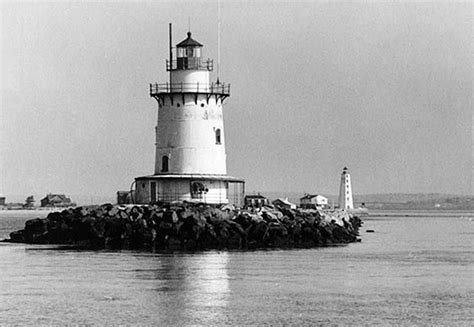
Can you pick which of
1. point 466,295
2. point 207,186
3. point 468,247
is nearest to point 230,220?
point 207,186

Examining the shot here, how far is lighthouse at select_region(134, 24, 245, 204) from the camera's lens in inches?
1566

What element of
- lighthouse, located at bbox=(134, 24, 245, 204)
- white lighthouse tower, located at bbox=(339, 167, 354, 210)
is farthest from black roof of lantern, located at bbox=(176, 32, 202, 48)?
white lighthouse tower, located at bbox=(339, 167, 354, 210)

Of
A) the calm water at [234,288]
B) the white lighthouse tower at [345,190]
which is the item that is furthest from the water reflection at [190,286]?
the white lighthouse tower at [345,190]

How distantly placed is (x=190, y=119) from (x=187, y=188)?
2436 millimetres

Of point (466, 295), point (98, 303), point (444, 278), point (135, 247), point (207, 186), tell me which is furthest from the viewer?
point (207, 186)

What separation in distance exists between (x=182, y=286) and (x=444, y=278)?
6.47m

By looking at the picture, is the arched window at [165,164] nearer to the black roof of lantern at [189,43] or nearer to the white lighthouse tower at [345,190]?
the black roof of lantern at [189,43]

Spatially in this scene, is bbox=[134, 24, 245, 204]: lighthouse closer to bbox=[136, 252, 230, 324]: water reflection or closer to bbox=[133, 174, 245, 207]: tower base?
bbox=[133, 174, 245, 207]: tower base

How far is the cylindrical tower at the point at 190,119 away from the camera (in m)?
39.9

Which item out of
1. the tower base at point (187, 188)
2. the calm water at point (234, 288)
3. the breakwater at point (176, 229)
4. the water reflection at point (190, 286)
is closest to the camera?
the calm water at point (234, 288)

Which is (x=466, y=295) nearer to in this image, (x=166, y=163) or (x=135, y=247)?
(x=135, y=247)

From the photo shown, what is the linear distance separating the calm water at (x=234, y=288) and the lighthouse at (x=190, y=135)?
766 centimetres

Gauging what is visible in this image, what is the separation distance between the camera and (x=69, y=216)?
37156mm

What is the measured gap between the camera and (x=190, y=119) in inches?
1572
